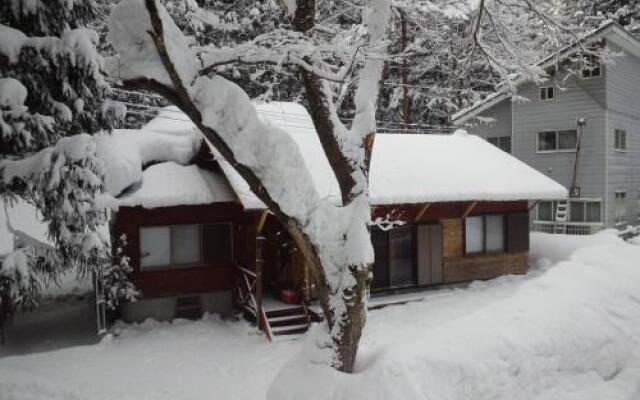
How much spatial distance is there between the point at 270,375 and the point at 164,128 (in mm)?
8721

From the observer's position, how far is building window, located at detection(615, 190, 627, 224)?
23.0 meters

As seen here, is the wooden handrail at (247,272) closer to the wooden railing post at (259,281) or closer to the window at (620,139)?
the wooden railing post at (259,281)

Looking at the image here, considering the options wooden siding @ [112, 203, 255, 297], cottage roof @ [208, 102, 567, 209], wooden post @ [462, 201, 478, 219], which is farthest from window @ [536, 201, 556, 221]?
wooden siding @ [112, 203, 255, 297]

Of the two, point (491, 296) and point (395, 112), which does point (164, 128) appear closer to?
point (491, 296)

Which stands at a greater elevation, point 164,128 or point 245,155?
point 164,128

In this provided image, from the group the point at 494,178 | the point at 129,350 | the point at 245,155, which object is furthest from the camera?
the point at 494,178

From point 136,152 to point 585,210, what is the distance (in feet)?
61.6

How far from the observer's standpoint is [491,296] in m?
14.7

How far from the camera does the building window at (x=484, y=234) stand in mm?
16547

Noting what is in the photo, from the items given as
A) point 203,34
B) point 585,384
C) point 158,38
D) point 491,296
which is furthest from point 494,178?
point 203,34

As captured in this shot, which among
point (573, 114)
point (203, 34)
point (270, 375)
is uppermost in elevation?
point (203, 34)

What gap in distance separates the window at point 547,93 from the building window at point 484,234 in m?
9.12

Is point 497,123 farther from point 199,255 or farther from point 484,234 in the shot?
point 199,255

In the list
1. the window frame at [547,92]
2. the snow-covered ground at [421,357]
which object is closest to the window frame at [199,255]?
the snow-covered ground at [421,357]
